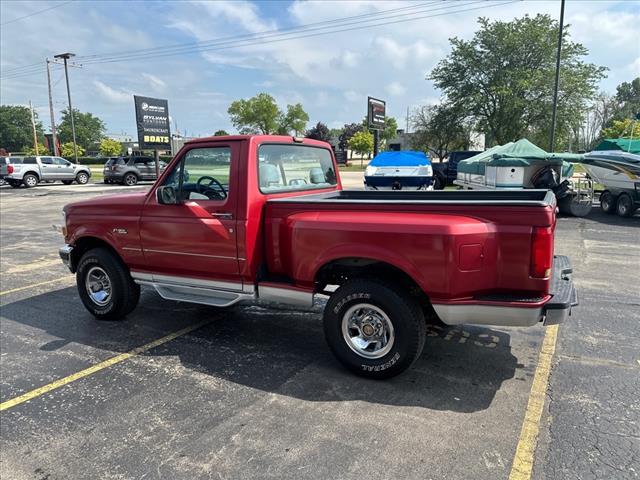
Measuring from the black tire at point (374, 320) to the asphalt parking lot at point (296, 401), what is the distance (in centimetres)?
16

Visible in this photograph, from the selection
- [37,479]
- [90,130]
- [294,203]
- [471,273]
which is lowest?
[37,479]

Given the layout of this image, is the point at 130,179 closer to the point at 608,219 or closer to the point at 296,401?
the point at 608,219

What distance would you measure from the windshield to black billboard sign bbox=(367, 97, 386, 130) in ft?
62.3

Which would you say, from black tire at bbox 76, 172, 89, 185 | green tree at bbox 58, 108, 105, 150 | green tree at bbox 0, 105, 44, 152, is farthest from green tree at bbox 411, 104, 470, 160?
green tree at bbox 0, 105, 44, 152

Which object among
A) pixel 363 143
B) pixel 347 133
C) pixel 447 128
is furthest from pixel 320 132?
pixel 447 128

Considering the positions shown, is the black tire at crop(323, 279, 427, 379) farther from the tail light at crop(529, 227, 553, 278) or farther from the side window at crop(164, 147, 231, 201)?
the side window at crop(164, 147, 231, 201)

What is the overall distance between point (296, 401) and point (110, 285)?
285cm

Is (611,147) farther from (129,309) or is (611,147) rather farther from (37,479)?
(37,479)

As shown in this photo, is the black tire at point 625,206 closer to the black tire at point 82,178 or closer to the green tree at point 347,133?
the black tire at point 82,178

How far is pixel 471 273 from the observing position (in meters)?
3.26

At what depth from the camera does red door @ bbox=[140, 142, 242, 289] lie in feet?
13.9

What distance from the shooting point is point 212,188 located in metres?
4.51

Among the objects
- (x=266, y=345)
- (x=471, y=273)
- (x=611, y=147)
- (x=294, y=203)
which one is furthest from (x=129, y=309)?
(x=611, y=147)

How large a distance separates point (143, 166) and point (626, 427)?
30.1 m
